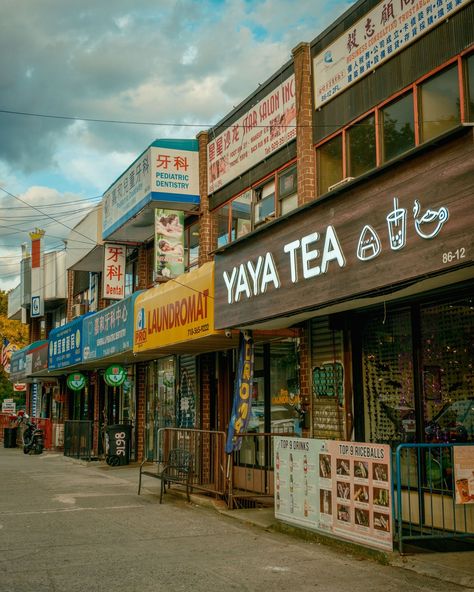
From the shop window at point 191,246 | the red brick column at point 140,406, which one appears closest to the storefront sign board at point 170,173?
the shop window at point 191,246

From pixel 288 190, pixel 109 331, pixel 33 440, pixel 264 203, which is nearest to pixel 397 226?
pixel 288 190

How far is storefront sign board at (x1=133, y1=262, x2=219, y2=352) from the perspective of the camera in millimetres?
13141

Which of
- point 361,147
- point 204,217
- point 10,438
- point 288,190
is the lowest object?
point 10,438

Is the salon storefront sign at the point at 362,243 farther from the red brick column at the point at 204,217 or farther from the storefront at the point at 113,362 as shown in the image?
the storefront at the point at 113,362

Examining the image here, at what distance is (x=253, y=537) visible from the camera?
933 centimetres

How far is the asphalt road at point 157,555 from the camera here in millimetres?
6906

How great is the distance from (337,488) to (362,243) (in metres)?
2.90

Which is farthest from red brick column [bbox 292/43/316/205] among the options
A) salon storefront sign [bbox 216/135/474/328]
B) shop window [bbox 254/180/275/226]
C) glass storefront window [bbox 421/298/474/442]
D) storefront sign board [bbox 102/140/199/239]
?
storefront sign board [bbox 102/140/199/239]

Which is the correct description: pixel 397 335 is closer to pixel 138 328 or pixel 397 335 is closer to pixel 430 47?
pixel 430 47

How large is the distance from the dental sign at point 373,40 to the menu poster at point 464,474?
5.34 meters

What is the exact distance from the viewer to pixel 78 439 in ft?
74.7

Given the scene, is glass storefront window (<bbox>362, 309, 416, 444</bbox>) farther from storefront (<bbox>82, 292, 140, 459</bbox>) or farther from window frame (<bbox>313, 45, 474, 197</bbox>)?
storefront (<bbox>82, 292, 140, 459</bbox>)

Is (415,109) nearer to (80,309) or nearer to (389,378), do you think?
(389,378)

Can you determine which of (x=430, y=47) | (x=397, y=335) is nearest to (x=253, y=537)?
(x=397, y=335)
